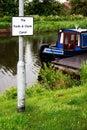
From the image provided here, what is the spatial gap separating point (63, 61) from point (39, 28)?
2757 cm

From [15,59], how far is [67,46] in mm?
4242

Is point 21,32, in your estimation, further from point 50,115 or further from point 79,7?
point 79,7

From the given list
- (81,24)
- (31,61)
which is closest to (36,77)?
(31,61)

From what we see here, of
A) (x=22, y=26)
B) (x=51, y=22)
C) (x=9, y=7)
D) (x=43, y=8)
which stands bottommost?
(x=51, y=22)

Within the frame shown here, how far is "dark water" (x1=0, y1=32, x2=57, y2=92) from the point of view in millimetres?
22025

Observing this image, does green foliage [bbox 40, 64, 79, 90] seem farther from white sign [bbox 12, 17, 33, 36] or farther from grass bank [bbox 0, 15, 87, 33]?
grass bank [bbox 0, 15, 87, 33]

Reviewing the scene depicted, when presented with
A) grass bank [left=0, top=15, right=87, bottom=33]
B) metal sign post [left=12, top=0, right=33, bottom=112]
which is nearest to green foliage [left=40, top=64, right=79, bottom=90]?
metal sign post [left=12, top=0, right=33, bottom=112]

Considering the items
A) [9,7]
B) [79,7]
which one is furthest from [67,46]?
[79,7]

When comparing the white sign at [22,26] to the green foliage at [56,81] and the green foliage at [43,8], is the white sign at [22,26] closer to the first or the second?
the green foliage at [56,81]

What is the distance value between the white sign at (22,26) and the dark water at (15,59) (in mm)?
10431

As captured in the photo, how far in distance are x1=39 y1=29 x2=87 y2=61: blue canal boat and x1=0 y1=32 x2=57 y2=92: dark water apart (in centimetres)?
107

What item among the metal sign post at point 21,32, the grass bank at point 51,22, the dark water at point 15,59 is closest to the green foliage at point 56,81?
the dark water at point 15,59

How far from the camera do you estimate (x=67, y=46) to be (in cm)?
2825

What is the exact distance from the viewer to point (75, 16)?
59.5 meters
